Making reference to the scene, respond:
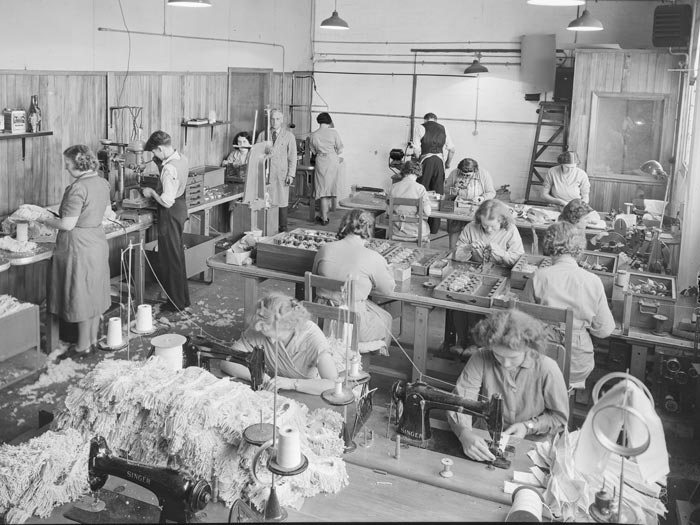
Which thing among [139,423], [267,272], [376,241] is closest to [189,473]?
[139,423]

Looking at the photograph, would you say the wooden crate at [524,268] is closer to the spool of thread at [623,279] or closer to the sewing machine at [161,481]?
the spool of thread at [623,279]

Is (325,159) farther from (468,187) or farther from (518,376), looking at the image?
(518,376)

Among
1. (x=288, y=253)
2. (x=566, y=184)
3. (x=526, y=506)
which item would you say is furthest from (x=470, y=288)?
(x=566, y=184)

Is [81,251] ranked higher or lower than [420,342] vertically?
higher

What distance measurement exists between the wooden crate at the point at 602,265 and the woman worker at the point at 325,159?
579 cm

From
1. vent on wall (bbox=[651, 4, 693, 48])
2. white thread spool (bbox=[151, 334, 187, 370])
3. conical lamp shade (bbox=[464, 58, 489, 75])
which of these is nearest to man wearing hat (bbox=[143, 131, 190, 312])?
white thread spool (bbox=[151, 334, 187, 370])

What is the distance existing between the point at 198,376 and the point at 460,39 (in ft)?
33.1

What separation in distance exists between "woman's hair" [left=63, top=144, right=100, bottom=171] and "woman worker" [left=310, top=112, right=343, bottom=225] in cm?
553

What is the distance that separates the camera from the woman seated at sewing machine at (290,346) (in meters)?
3.61

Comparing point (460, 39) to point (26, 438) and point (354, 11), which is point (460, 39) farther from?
point (26, 438)

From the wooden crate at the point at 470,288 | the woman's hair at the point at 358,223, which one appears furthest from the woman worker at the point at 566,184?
the woman's hair at the point at 358,223

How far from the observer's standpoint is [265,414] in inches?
107

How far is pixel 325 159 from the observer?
11.0 m

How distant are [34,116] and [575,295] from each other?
15.8 feet
